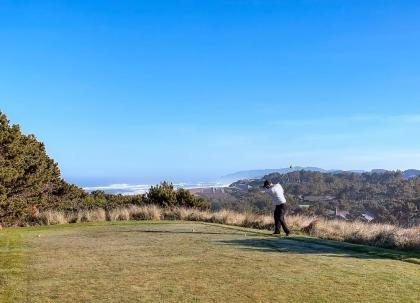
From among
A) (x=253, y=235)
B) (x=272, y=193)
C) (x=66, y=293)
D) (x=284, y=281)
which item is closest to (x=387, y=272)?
(x=284, y=281)

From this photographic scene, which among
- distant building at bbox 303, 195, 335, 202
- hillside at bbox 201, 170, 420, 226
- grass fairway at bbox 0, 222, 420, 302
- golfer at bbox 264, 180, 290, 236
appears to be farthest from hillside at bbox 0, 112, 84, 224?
distant building at bbox 303, 195, 335, 202

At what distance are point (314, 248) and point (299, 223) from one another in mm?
7735

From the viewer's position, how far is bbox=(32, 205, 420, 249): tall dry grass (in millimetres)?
14500

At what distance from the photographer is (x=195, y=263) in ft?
30.2

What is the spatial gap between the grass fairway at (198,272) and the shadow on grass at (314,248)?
24 mm

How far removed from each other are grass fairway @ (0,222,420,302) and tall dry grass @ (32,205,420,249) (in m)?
2.84

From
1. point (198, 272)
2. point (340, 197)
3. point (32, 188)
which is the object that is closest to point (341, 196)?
point (340, 197)

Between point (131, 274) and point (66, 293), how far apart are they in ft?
4.86

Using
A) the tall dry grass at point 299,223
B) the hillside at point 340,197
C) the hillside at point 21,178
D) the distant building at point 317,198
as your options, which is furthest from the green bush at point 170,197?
the distant building at point 317,198

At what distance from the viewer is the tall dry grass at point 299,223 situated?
47.6 feet

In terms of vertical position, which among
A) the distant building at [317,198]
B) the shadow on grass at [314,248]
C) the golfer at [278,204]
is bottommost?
the distant building at [317,198]

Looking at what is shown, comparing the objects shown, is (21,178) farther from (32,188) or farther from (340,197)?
(340,197)

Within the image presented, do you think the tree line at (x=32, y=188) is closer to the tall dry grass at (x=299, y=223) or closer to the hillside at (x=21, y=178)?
the hillside at (x=21, y=178)

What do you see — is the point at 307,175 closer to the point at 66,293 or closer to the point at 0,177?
the point at 0,177
